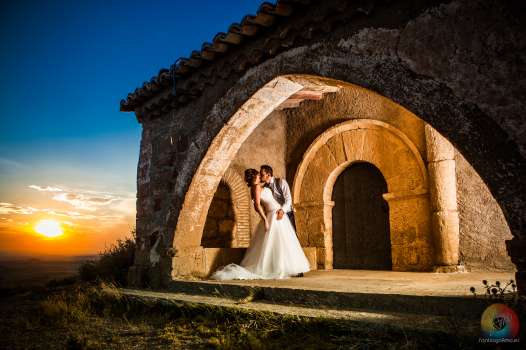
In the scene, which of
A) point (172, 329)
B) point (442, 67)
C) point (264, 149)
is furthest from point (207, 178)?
point (442, 67)

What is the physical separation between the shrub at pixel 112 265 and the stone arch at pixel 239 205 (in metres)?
1.99

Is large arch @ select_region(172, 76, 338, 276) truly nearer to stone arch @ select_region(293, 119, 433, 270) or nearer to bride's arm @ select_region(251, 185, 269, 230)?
bride's arm @ select_region(251, 185, 269, 230)

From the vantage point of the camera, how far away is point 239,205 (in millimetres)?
6816

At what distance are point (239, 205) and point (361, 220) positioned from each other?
2.19m

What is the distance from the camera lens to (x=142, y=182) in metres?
6.07

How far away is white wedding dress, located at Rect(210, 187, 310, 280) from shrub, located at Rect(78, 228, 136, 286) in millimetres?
2235

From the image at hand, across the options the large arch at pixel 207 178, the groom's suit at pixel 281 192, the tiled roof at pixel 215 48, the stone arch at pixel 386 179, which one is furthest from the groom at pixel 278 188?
the tiled roof at pixel 215 48

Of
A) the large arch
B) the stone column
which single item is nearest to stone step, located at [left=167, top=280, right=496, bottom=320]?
the large arch

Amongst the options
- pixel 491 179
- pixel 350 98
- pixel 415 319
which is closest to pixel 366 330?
pixel 415 319

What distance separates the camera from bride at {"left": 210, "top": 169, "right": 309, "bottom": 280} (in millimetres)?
5168

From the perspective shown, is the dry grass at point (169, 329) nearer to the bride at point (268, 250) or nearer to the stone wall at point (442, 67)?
the stone wall at point (442, 67)

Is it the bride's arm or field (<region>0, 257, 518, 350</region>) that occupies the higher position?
the bride's arm

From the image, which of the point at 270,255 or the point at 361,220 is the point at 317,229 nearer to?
the point at 361,220

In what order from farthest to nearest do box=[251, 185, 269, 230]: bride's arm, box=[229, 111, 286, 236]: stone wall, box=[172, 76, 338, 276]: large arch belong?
box=[229, 111, 286, 236]: stone wall < box=[251, 185, 269, 230]: bride's arm < box=[172, 76, 338, 276]: large arch
